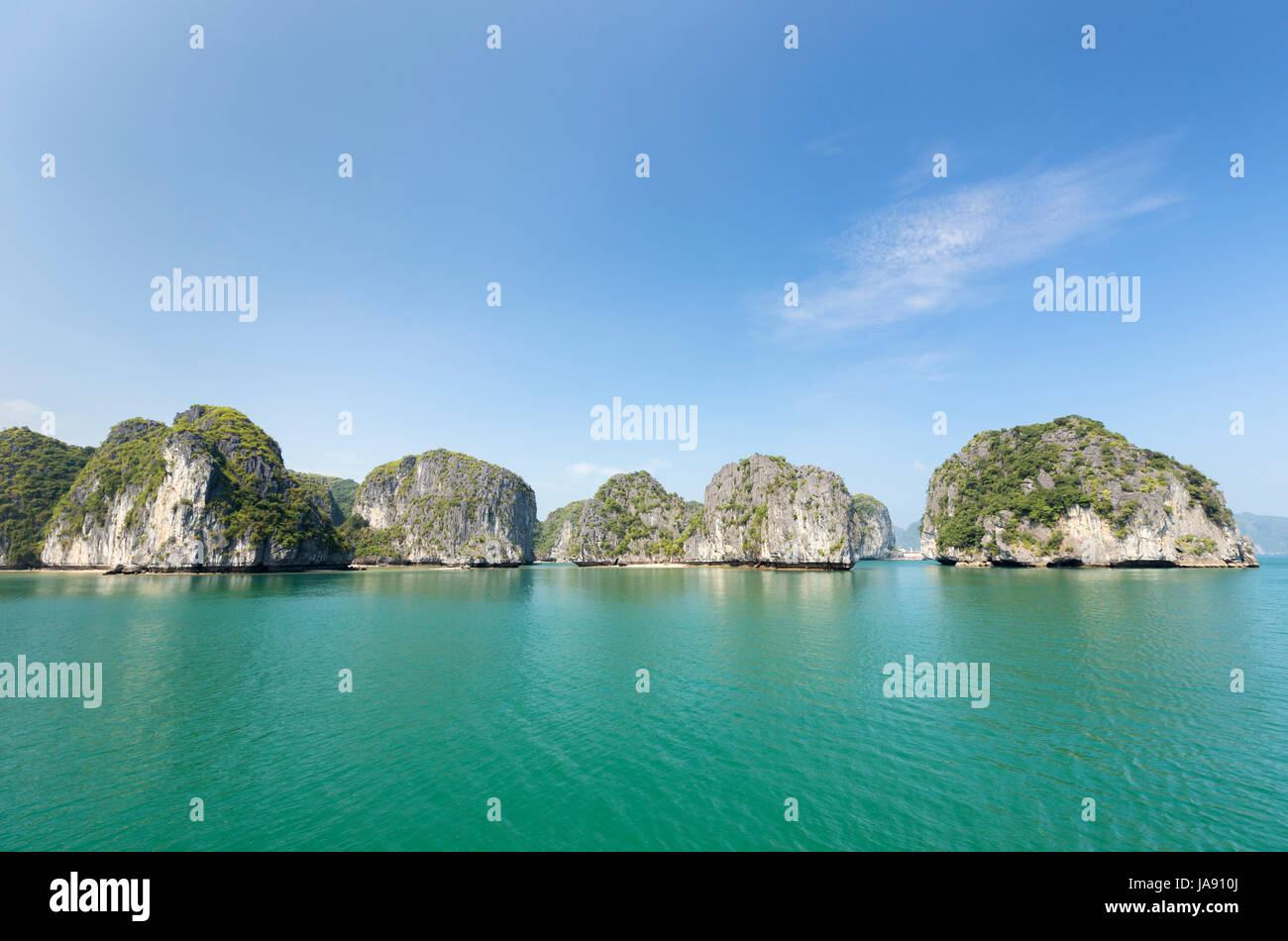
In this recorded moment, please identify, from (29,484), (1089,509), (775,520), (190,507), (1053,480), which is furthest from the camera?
(775,520)

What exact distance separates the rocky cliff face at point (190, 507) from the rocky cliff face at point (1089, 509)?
20221cm

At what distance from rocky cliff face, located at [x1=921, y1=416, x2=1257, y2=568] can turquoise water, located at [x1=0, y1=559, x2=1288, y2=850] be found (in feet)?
339

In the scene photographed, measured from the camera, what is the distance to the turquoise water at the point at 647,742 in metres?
15.0

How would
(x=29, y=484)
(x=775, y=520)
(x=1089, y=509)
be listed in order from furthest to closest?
(x=775, y=520) → (x=29, y=484) → (x=1089, y=509)

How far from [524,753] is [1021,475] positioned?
558ft

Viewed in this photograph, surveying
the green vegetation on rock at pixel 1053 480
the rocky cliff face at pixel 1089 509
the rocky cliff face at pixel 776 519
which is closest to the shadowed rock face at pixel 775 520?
the rocky cliff face at pixel 776 519

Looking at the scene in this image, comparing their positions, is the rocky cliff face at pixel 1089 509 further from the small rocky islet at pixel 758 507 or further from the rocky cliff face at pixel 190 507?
the rocky cliff face at pixel 190 507

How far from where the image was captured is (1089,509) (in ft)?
423

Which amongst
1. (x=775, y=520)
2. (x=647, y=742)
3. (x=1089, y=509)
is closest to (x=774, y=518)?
(x=775, y=520)

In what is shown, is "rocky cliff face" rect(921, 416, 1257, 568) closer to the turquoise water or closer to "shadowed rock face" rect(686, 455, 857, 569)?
"shadowed rock face" rect(686, 455, 857, 569)

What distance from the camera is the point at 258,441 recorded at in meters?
147

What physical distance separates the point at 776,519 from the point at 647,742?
14238 cm

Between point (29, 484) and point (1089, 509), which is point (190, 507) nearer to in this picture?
point (29, 484)
